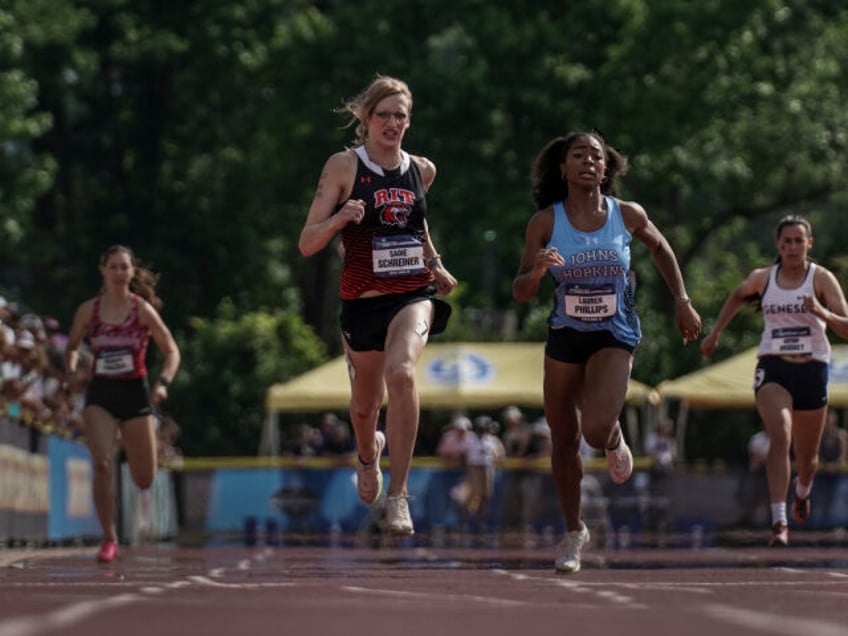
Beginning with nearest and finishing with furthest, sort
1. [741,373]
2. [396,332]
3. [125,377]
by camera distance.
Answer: [396,332], [125,377], [741,373]

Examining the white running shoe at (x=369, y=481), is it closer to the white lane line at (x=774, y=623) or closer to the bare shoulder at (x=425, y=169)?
the bare shoulder at (x=425, y=169)

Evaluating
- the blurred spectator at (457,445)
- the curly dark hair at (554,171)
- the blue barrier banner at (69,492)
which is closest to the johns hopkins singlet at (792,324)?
the curly dark hair at (554,171)

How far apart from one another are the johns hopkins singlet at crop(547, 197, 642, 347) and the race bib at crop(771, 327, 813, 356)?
3.76m

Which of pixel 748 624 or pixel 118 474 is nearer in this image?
pixel 748 624

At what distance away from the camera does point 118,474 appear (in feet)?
79.1

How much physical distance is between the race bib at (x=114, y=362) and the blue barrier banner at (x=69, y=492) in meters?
5.65

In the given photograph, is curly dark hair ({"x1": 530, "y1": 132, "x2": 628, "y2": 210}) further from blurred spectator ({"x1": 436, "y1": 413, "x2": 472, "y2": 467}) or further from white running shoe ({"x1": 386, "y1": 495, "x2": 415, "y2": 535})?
blurred spectator ({"x1": 436, "y1": 413, "x2": 472, "y2": 467})

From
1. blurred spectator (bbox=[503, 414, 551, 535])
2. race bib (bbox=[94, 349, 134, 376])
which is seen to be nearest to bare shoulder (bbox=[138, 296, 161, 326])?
race bib (bbox=[94, 349, 134, 376])

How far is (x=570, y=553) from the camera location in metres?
11.9

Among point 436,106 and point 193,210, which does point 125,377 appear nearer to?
point 436,106

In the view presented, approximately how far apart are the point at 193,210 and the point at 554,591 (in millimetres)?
47209

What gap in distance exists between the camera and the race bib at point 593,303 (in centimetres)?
1187

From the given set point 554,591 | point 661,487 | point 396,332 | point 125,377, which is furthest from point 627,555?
point 661,487

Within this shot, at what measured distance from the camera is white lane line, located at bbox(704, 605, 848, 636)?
22.4ft
